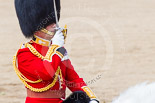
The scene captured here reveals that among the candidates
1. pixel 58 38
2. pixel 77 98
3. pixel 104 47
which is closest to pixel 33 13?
pixel 58 38

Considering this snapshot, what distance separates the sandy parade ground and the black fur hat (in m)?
0.14

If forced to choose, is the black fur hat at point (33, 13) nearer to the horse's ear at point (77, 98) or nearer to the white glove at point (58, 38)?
the white glove at point (58, 38)

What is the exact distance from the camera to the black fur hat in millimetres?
2869

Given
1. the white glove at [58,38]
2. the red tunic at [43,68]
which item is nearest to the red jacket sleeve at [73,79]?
the red tunic at [43,68]

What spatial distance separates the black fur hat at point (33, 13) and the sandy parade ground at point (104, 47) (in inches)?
5.5

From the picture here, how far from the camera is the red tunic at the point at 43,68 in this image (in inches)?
103

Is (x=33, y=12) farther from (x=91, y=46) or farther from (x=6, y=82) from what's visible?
(x=91, y=46)

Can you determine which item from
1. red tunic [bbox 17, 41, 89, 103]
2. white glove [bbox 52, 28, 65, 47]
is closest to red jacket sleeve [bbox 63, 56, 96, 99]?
red tunic [bbox 17, 41, 89, 103]

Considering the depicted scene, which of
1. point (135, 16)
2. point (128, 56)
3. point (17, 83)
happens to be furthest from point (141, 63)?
point (135, 16)

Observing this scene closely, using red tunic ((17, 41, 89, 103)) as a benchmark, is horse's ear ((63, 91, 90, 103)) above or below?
below

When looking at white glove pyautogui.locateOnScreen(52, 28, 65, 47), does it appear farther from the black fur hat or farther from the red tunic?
the black fur hat

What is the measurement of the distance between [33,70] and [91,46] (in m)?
5.40

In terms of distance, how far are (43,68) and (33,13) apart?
45 cm

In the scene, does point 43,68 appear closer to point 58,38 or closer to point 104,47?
point 58,38
